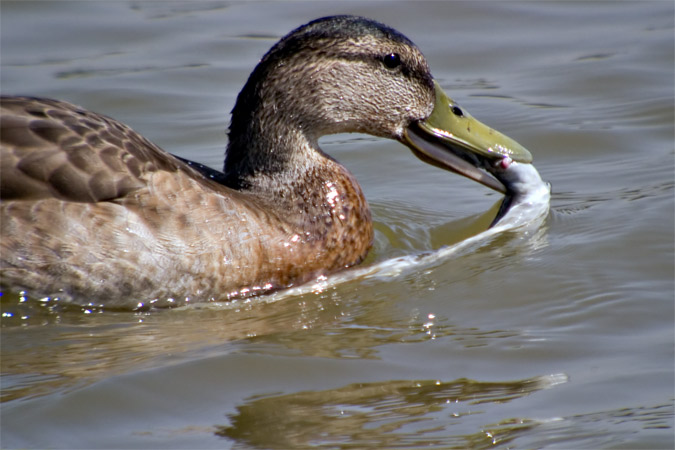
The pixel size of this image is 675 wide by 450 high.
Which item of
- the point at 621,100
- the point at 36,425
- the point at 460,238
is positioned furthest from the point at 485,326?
the point at 621,100

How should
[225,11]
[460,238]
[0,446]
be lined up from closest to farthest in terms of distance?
1. [0,446]
2. [460,238]
3. [225,11]

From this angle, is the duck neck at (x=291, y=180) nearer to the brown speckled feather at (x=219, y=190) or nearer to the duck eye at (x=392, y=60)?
the brown speckled feather at (x=219, y=190)

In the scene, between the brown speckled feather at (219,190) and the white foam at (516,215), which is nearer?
the brown speckled feather at (219,190)

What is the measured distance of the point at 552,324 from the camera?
520 cm

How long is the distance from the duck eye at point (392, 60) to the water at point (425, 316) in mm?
1088

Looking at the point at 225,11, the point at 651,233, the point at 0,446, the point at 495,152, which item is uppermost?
the point at 225,11

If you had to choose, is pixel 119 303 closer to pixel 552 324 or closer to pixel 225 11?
pixel 552 324

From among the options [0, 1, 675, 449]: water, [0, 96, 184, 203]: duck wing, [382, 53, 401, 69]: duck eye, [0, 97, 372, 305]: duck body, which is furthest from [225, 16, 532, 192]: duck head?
[0, 96, 184, 203]: duck wing

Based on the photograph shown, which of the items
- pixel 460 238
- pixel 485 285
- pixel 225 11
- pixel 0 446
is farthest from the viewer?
pixel 225 11

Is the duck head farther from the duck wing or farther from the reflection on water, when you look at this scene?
the reflection on water

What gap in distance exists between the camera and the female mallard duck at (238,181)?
5234mm

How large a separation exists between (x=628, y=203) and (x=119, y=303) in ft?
10.6

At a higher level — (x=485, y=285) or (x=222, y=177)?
(x=222, y=177)

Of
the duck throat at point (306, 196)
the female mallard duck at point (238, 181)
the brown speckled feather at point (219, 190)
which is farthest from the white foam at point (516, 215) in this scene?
the brown speckled feather at point (219, 190)
